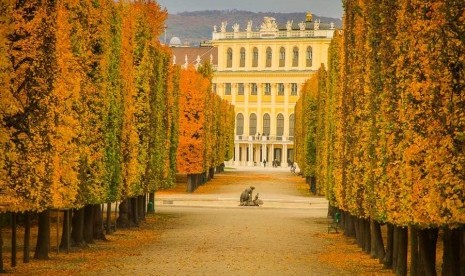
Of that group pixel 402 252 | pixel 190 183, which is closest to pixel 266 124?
pixel 190 183

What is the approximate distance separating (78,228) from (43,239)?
12.6ft

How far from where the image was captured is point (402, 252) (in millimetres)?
24375

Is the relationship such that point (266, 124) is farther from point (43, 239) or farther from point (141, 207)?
point (43, 239)

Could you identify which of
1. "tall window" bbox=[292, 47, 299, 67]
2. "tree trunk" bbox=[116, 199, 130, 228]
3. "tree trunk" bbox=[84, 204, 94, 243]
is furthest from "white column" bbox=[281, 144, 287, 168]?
"tree trunk" bbox=[84, 204, 94, 243]

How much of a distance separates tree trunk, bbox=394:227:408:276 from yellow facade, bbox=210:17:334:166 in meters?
126

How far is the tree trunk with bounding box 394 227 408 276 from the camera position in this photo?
79.4 ft

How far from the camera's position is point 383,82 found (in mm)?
25266

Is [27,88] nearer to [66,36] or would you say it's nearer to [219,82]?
[66,36]

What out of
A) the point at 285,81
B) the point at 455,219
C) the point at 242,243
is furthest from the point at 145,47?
the point at 285,81

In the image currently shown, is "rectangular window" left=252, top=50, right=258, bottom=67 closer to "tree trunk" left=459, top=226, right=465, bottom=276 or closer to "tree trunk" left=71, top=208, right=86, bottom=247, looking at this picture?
"tree trunk" left=71, top=208, right=86, bottom=247

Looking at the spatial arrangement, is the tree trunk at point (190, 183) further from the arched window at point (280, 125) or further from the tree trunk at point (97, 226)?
the arched window at point (280, 125)

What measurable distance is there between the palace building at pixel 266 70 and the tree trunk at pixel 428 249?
128 metres

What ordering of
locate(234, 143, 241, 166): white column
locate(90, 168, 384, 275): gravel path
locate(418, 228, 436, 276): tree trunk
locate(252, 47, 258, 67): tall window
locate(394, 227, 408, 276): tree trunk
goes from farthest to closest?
1. locate(252, 47, 258, 67): tall window
2. locate(234, 143, 241, 166): white column
3. locate(90, 168, 384, 275): gravel path
4. locate(394, 227, 408, 276): tree trunk
5. locate(418, 228, 436, 276): tree trunk

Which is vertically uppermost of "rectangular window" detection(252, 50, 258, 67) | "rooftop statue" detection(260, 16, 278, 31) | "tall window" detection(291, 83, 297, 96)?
"rooftop statue" detection(260, 16, 278, 31)
